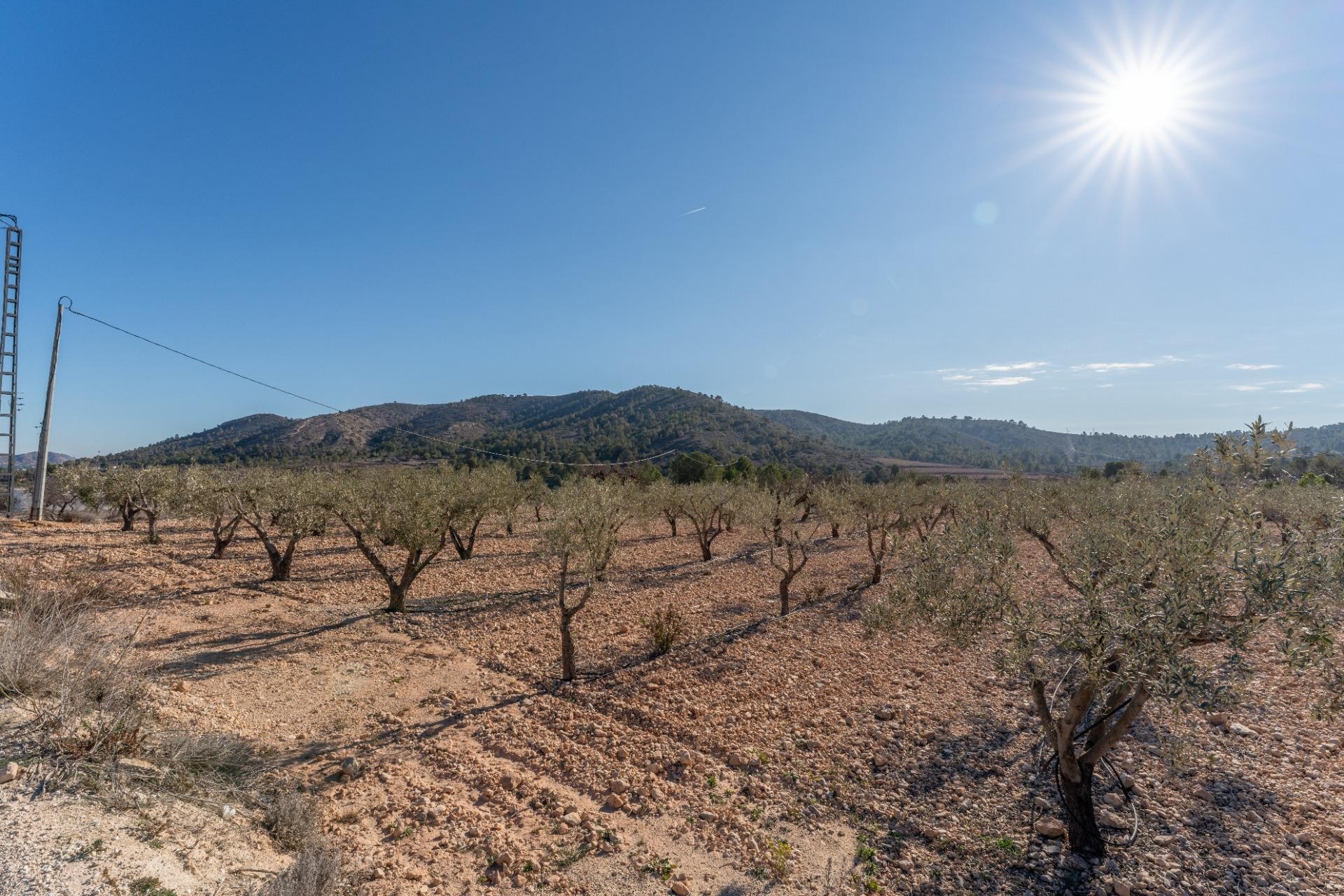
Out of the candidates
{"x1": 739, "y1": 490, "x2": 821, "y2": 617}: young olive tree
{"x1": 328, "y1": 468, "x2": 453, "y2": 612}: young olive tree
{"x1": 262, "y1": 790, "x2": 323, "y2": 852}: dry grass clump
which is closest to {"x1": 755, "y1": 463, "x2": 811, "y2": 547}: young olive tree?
{"x1": 739, "y1": 490, "x2": 821, "y2": 617}: young olive tree

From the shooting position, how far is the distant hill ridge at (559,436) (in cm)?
7231

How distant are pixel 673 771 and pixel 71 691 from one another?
6.78 meters

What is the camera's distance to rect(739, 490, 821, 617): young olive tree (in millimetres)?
14500

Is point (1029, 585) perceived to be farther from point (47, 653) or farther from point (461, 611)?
point (47, 653)

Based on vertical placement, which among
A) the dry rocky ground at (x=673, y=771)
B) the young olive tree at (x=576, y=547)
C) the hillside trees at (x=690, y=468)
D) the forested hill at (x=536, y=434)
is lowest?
the dry rocky ground at (x=673, y=771)

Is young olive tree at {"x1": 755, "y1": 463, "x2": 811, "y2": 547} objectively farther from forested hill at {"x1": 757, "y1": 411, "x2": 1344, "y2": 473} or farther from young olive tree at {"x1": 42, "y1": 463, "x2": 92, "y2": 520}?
forested hill at {"x1": 757, "y1": 411, "x2": 1344, "y2": 473}

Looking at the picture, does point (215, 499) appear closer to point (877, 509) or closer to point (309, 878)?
point (309, 878)

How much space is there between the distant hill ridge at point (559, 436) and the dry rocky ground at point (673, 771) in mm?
51771

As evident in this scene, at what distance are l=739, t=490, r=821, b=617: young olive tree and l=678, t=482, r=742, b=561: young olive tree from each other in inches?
66.5

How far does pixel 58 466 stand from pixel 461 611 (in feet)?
104

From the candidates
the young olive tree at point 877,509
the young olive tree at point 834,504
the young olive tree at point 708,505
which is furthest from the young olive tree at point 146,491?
the young olive tree at point 877,509

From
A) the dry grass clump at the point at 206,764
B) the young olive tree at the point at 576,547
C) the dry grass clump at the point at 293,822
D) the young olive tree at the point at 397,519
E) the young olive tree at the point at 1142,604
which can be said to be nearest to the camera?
the young olive tree at the point at 1142,604

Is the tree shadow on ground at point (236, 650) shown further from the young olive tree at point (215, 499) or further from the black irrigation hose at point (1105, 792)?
the black irrigation hose at point (1105, 792)

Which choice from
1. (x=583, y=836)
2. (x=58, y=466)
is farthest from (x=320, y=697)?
(x=58, y=466)
